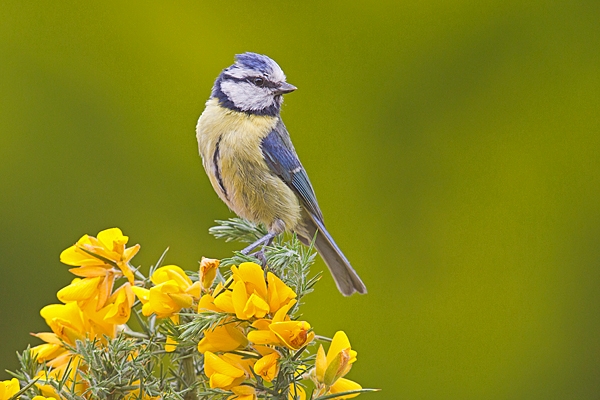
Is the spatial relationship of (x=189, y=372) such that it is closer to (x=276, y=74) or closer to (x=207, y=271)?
(x=207, y=271)

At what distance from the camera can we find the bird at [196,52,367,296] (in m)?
1.77

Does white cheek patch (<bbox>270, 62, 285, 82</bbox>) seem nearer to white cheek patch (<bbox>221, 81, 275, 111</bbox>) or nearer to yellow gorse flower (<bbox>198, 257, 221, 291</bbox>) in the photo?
white cheek patch (<bbox>221, 81, 275, 111</bbox>)

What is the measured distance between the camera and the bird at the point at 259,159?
5.79ft

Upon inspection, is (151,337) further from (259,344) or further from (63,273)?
(63,273)

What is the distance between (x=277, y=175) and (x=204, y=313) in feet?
3.16

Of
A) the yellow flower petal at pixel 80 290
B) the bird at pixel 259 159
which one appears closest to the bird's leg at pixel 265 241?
the bird at pixel 259 159

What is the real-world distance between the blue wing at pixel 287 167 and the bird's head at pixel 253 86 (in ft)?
0.26

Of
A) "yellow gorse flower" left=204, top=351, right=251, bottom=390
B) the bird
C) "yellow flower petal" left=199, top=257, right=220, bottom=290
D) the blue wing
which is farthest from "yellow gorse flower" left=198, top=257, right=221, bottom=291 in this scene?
the blue wing

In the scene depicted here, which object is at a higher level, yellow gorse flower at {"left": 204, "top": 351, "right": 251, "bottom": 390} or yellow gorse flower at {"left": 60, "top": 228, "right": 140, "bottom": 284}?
yellow gorse flower at {"left": 60, "top": 228, "right": 140, "bottom": 284}

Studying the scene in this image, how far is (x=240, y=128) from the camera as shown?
183 centimetres

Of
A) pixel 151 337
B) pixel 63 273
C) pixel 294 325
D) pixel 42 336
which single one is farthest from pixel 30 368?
pixel 63 273

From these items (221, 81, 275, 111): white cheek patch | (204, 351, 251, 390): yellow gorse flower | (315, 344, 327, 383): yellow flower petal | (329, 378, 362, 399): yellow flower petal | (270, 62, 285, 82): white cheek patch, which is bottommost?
(329, 378, 362, 399): yellow flower petal

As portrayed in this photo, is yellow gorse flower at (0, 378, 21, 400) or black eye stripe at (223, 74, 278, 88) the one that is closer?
yellow gorse flower at (0, 378, 21, 400)

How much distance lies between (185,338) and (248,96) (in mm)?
1053
